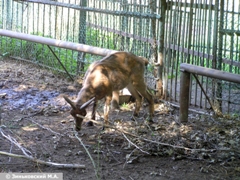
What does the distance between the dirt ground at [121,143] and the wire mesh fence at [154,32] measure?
100 centimetres

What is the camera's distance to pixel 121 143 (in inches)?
312

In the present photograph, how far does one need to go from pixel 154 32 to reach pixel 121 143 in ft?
12.0

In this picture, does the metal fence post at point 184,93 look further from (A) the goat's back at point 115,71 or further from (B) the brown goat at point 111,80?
(A) the goat's back at point 115,71

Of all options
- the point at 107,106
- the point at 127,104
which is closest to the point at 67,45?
the point at 127,104

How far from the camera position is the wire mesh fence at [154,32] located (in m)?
9.90

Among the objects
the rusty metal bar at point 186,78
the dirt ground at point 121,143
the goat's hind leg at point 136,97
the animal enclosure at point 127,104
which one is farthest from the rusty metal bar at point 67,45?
the rusty metal bar at point 186,78

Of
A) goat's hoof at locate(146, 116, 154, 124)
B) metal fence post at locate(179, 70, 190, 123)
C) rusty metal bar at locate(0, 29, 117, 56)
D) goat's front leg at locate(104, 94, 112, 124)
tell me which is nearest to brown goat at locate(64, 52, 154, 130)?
goat's front leg at locate(104, 94, 112, 124)

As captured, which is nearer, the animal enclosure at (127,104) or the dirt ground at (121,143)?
the dirt ground at (121,143)

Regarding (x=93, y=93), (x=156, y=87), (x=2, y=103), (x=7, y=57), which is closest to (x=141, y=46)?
(x=156, y=87)

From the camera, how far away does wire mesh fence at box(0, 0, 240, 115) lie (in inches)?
390

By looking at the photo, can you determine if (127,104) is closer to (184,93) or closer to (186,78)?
(184,93)

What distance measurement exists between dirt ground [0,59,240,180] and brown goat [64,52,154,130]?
0.39m

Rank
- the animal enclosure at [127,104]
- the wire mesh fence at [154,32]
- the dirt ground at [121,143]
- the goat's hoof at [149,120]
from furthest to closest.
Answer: the wire mesh fence at [154,32] → the goat's hoof at [149,120] → the animal enclosure at [127,104] → the dirt ground at [121,143]

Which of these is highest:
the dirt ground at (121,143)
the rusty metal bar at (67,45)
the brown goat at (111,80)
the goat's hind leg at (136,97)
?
the rusty metal bar at (67,45)
